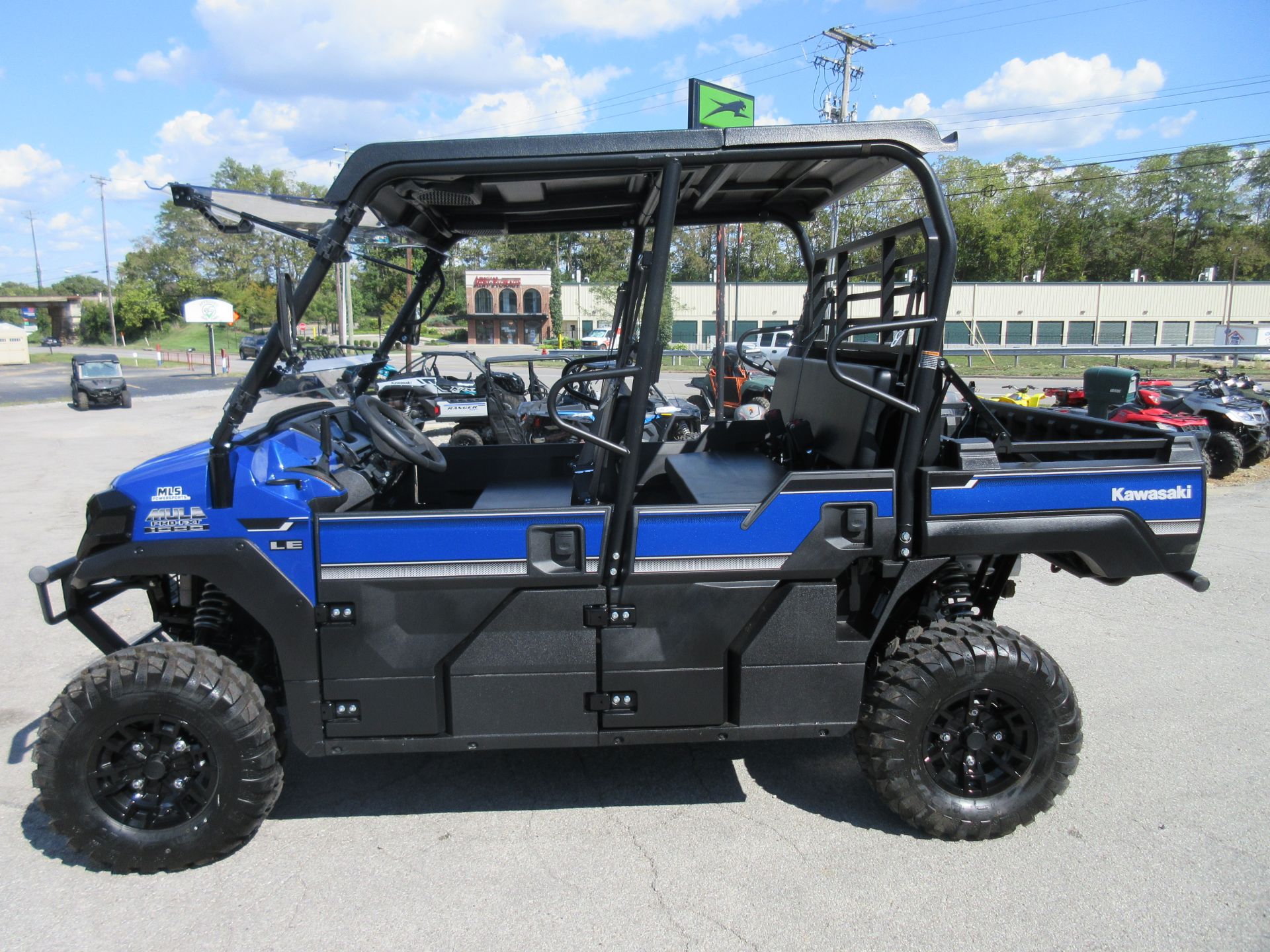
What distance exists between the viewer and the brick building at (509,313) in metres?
50.8

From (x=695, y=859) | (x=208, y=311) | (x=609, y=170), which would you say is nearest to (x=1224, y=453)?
(x=695, y=859)

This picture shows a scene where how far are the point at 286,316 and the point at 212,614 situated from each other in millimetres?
1398

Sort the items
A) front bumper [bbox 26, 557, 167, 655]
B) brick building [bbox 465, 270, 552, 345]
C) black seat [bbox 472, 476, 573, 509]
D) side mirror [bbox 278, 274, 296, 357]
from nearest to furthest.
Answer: side mirror [bbox 278, 274, 296, 357] < front bumper [bbox 26, 557, 167, 655] < black seat [bbox 472, 476, 573, 509] < brick building [bbox 465, 270, 552, 345]

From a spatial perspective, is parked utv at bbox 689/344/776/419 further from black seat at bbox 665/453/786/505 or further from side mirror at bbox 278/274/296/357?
side mirror at bbox 278/274/296/357

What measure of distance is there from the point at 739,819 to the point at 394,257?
3.30 metres

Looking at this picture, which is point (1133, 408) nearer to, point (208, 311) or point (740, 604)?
point (740, 604)

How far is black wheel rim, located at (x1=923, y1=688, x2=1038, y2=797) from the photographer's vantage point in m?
3.30

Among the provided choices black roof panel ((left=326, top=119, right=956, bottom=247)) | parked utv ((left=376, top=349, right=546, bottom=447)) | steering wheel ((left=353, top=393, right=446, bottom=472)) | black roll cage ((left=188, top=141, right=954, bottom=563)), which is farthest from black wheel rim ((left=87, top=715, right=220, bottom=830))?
parked utv ((left=376, top=349, right=546, bottom=447))

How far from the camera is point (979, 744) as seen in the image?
10.8 feet

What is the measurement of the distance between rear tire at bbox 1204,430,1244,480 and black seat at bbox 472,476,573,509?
33.9 feet

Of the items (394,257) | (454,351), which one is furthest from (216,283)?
(394,257)

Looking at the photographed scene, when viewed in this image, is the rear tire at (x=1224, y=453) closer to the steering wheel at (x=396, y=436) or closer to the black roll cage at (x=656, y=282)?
the black roll cage at (x=656, y=282)

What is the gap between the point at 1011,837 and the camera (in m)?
3.32

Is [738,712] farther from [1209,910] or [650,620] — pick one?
[1209,910]
